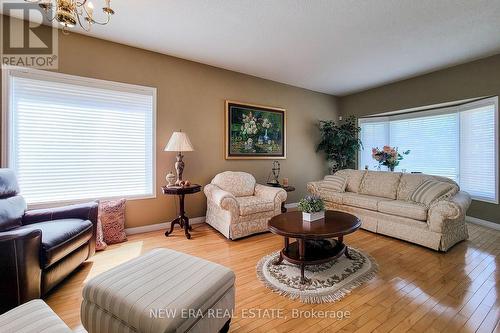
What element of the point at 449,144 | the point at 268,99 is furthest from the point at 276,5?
the point at 449,144

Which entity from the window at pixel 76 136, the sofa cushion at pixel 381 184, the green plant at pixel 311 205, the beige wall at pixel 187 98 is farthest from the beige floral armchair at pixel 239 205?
the sofa cushion at pixel 381 184

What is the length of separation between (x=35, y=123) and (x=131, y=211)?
1569 mm

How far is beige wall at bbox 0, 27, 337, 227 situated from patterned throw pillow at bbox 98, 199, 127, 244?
22 centimetres

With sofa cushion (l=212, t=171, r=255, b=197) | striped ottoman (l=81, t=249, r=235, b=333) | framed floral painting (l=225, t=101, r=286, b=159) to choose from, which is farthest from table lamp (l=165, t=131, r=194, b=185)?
striped ottoman (l=81, t=249, r=235, b=333)

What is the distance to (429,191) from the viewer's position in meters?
3.04

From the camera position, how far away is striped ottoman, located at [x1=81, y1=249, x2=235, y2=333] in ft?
3.40

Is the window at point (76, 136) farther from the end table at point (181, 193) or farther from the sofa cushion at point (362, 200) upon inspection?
the sofa cushion at point (362, 200)

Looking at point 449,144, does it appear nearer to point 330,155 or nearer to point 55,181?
point 330,155

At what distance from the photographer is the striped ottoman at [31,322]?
0.89 metres

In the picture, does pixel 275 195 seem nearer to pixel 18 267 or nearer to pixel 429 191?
pixel 429 191

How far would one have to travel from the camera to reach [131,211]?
3.23 meters

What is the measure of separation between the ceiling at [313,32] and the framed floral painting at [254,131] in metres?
0.77

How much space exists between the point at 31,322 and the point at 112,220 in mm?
2205

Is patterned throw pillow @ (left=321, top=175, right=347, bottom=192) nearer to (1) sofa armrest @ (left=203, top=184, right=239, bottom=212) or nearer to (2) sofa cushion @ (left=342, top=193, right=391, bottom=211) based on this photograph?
(2) sofa cushion @ (left=342, top=193, right=391, bottom=211)
